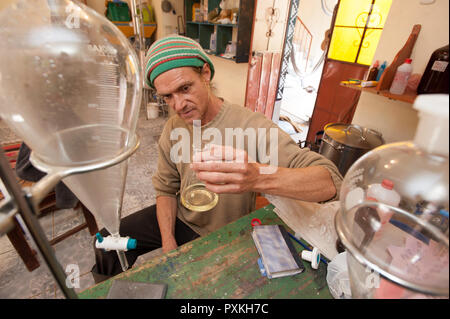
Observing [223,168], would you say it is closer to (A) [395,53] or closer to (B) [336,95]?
(A) [395,53]

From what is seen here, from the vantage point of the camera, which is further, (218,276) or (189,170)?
(189,170)

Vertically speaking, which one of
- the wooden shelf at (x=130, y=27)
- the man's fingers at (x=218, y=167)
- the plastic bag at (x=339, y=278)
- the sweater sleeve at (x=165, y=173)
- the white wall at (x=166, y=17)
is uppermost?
the white wall at (x=166, y=17)

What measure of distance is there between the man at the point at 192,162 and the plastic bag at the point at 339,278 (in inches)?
9.4

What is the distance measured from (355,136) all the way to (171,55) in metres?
1.65

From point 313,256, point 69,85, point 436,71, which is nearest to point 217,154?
point 69,85

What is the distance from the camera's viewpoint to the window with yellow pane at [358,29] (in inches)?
Answer: 98.7

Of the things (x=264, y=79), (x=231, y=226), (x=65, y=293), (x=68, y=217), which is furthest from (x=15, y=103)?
(x=264, y=79)

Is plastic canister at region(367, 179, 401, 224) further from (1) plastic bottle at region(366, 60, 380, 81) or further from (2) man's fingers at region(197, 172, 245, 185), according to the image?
(1) plastic bottle at region(366, 60, 380, 81)

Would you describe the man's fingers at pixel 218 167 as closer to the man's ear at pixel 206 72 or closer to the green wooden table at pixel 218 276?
the green wooden table at pixel 218 276

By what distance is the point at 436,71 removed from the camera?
4.02 ft

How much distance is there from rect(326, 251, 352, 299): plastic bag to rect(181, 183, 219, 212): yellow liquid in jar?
51 cm

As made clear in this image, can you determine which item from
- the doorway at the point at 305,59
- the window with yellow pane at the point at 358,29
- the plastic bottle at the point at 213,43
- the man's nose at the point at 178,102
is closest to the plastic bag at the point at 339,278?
the man's nose at the point at 178,102

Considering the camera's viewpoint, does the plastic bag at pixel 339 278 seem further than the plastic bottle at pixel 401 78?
No

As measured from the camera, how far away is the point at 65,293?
0.38 metres
